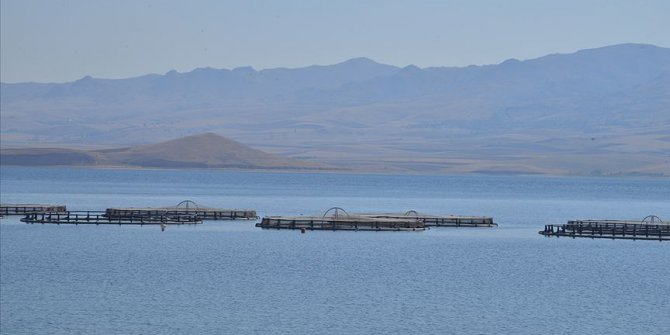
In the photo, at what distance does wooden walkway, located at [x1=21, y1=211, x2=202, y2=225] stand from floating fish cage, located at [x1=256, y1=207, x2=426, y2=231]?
7073 mm

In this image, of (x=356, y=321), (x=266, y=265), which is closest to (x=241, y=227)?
(x=266, y=265)

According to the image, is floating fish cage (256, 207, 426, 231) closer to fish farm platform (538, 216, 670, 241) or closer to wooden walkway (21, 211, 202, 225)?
wooden walkway (21, 211, 202, 225)

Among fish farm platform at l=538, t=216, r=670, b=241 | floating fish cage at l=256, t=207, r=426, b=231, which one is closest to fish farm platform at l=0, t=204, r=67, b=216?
floating fish cage at l=256, t=207, r=426, b=231

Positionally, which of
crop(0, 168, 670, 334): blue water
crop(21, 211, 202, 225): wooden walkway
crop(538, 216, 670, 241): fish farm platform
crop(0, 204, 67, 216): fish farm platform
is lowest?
crop(0, 168, 670, 334): blue water

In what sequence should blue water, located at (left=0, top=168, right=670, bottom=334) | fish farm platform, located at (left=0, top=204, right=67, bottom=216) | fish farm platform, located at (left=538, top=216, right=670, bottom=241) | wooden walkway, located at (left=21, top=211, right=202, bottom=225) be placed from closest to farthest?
blue water, located at (left=0, top=168, right=670, bottom=334) < fish farm platform, located at (left=538, top=216, right=670, bottom=241) < wooden walkway, located at (left=21, top=211, right=202, bottom=225) < fish farm platform, located at (left=0, top=204, right=67, bottom=216)

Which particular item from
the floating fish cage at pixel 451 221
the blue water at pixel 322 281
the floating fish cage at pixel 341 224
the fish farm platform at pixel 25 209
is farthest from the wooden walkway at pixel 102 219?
the floating fish cage at pixel 451 221

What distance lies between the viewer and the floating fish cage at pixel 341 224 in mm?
99000

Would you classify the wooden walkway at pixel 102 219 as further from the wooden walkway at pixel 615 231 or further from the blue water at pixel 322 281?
the wooden walkway at pixel 615 231

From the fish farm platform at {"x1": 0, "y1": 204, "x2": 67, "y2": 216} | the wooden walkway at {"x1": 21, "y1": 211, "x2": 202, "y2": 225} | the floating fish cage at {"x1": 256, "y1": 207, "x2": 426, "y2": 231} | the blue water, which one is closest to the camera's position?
the blue water

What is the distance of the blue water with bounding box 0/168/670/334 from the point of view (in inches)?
2082

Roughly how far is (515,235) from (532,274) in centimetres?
2998

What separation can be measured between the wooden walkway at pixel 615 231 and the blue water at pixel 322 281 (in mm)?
1642

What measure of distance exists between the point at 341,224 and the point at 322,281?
34230mm

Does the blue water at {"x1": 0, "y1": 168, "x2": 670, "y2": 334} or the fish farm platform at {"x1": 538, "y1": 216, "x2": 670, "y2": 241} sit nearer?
the blue water at {"x1": 0, "y1": 168, "x2": 670, "y2": 334}
